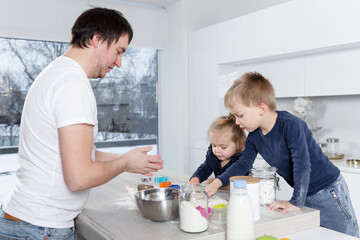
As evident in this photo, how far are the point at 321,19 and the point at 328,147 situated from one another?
1.06 metres

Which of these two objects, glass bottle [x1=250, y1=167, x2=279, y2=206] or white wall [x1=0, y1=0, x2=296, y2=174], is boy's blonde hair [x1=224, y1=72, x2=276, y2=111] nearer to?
glass bottle [x1=250, y1=167, x2=279, y2=206]

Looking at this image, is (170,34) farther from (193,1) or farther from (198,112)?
(198,112)

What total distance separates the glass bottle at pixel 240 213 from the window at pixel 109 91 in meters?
3.28

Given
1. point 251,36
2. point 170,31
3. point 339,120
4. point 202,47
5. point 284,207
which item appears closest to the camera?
point 284,207

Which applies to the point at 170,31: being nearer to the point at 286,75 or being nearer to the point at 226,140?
the point at 286,75

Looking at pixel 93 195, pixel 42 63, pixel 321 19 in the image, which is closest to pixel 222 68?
pixel 321 19

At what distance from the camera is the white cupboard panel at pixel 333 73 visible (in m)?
2.66

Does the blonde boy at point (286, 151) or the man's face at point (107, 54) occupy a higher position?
the man's face at point (107, 54)

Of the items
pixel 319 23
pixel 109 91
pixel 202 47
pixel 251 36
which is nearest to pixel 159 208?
pixel 319 23

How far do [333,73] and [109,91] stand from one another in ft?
8.38

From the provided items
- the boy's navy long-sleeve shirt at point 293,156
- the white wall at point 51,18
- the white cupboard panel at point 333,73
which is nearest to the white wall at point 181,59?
the white wall at point 51,18

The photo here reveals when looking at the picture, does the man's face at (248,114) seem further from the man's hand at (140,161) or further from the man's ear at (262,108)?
the man's hand at (140,161)

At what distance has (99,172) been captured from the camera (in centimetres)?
112

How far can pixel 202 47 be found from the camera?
397 centimetres
